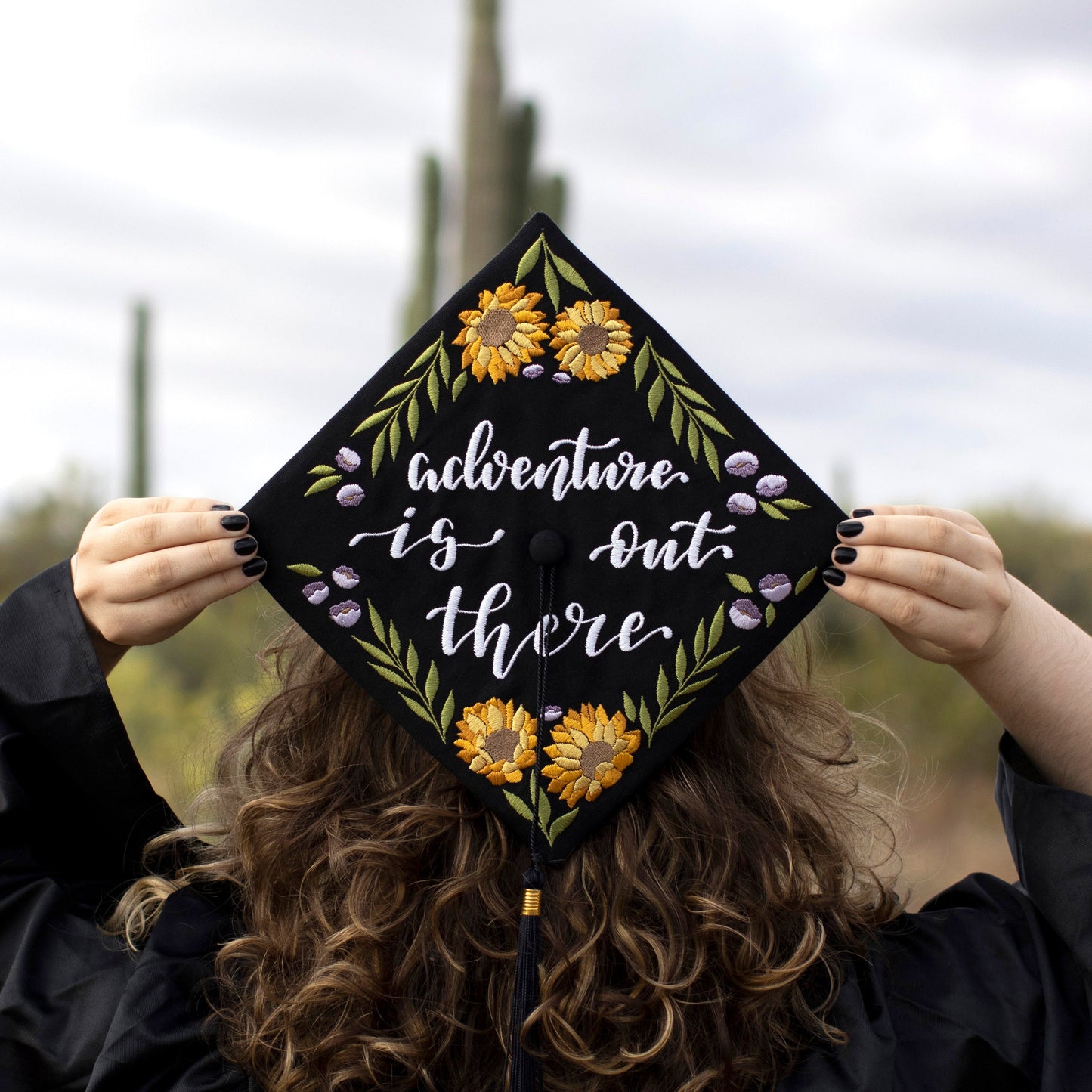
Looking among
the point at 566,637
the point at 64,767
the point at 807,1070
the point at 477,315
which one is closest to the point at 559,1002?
the point at 807,1070

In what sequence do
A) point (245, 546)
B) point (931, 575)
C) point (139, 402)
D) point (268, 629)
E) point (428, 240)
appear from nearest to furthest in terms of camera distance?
1. point (931, 575)
2. point (245, 546)
3. point (268, 629)
4. point (428, 240)
5. point (139, 402)

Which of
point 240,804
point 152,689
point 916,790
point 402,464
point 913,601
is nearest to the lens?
point 913,601

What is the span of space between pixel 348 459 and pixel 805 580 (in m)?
0.65

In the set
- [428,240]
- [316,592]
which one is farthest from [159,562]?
[428,240]

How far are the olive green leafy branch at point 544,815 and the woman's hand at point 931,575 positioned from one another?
473 millimetres

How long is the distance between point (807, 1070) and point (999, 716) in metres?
0.56

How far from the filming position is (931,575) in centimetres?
134

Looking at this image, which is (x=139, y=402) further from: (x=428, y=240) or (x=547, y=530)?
(x=547, y=530)

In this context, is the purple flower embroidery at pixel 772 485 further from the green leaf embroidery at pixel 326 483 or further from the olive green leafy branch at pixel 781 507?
the green leaf embroidery at pixel 326 483

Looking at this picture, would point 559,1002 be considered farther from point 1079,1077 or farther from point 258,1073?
point 1079,1077

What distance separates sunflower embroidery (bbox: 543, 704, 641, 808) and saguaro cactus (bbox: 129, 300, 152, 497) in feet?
36.5

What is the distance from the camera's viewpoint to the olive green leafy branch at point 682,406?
4.91 feet

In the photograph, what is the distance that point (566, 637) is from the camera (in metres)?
1.50

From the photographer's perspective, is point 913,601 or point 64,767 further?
point 64,767
